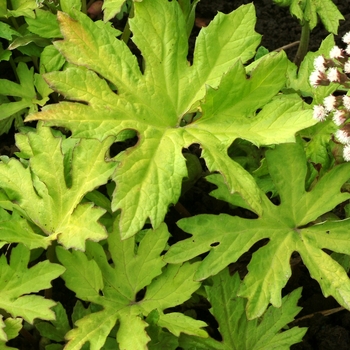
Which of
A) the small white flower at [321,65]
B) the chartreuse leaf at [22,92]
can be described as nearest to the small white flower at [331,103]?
the small white flower at [321,65]

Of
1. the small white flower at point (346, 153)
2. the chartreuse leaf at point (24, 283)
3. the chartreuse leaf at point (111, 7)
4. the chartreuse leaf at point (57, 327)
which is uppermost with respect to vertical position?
the chartreuse leaf at point (111, 7)

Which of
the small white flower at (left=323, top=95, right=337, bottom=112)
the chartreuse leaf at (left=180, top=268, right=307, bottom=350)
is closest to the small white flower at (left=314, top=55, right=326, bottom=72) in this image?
the small white flower at (left=323, top=95, right=337, bottom=112)

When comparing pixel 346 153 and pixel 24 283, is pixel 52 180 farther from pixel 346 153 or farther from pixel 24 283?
pixel 346 153

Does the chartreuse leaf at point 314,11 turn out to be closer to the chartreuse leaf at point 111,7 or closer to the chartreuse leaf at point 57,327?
the chartreuse leaf at point 111,7

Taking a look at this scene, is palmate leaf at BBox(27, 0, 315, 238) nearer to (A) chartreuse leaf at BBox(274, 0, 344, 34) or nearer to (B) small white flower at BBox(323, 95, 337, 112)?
(B) small white flower at BBox(323, 95, 337, 112)

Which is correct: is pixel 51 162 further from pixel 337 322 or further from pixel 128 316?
pixel 337 322

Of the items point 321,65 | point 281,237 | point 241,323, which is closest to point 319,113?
point 321,65
